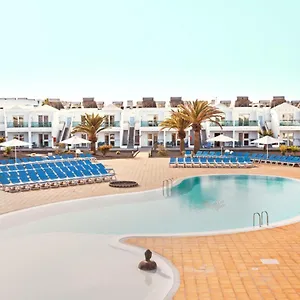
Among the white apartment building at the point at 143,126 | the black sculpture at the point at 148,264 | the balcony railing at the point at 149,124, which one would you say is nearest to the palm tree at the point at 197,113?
A: the white apartment building at the point at 143,126

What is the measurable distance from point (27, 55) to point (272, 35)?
16.0 metres

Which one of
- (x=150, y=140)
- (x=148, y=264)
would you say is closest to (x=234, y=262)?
(x=148, y=264)

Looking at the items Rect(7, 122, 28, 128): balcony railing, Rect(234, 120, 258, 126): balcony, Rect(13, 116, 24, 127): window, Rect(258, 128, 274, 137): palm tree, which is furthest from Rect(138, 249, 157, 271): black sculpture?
Rect(13, 116, 24, 127): window

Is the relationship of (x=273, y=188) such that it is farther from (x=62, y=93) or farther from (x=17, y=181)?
(x=62, y=93)

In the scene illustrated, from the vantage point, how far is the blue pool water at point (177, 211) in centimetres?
1139

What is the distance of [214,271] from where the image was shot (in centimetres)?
772

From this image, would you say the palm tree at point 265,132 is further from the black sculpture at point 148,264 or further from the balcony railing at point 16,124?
the black sculpture at point 148,264

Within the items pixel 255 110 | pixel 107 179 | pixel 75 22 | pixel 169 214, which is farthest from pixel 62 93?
pixel 169 214

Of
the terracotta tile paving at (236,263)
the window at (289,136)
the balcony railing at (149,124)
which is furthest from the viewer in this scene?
the balcony railing at (149,124)

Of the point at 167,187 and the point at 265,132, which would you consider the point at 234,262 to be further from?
the point at 265,132

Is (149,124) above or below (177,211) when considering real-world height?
above

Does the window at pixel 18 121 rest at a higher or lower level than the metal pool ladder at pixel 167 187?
higher

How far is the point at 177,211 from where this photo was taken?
13461 millimetres

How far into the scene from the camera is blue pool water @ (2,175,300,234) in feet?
37.4
